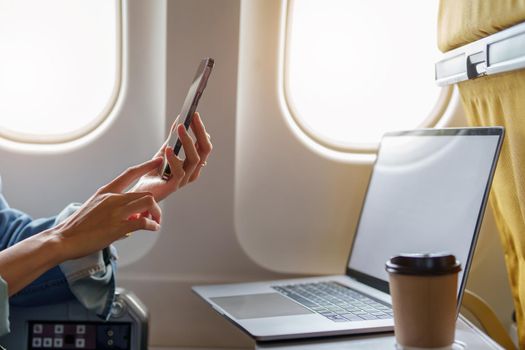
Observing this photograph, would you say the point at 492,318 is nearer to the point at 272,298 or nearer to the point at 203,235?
the point at 272,298

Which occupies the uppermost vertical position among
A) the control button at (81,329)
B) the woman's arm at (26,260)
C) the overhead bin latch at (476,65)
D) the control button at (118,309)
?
the overhead bin latch at (476,65)

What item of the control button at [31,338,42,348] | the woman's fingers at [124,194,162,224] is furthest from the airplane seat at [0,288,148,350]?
the woman's fingers at [124,194,162,224]

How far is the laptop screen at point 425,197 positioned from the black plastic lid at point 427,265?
1.11ft

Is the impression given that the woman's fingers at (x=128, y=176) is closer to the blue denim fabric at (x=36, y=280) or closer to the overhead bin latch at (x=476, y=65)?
the blue denim fabric at (x=36, y=280)

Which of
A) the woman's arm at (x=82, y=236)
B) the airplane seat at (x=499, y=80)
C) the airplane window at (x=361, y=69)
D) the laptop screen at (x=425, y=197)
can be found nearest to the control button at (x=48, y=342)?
the woman's arm at (x=82, y=236)

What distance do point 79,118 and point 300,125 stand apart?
1.94 feet

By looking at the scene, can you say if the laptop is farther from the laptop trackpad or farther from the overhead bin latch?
the overhead bin latch

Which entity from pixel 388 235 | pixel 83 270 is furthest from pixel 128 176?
pixel 388 235

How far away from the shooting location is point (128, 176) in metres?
1.45

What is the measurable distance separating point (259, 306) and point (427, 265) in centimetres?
56

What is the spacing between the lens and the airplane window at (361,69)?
1.96 meters

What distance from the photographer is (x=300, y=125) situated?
76.6 inches

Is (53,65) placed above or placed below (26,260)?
above

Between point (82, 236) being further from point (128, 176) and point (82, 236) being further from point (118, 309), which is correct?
point (118, 309)
